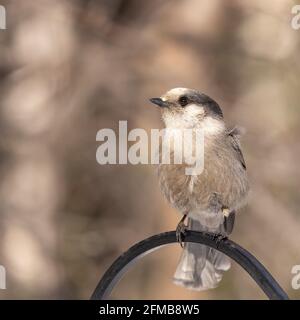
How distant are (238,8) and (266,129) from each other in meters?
1.40

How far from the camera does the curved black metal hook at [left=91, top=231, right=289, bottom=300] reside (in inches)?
131

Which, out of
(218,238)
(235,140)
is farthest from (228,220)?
(218,238)

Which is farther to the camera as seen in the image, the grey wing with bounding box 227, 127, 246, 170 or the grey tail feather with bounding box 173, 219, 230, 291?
the grey wing with bounding box 227, 127, 246, 170

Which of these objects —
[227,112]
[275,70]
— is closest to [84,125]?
[227,112]

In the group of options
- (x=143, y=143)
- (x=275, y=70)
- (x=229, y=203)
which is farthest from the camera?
(x=275, y=70)

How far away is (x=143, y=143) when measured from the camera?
8.05 metres

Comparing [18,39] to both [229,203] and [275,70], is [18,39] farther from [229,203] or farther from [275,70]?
[229,203]

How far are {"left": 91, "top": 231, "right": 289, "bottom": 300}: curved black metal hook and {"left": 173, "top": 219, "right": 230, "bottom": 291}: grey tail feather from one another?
98 cm

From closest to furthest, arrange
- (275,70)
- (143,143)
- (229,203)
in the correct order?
(229,203) < (143,143) < (275,70)

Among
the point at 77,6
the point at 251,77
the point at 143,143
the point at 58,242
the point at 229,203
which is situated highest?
the point at 77,6

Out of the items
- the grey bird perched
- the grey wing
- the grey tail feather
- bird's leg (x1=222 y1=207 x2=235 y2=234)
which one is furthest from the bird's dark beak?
the grey tail feather

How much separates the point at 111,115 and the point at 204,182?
393 cm

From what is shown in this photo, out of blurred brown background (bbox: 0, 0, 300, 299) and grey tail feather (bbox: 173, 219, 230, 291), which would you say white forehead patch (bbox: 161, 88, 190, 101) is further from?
blurred brown background (bbox: 0, 0, 300, 299)

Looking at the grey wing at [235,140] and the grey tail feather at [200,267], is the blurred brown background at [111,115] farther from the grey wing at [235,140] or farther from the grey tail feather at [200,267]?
the grey tail feather at [200,267]
